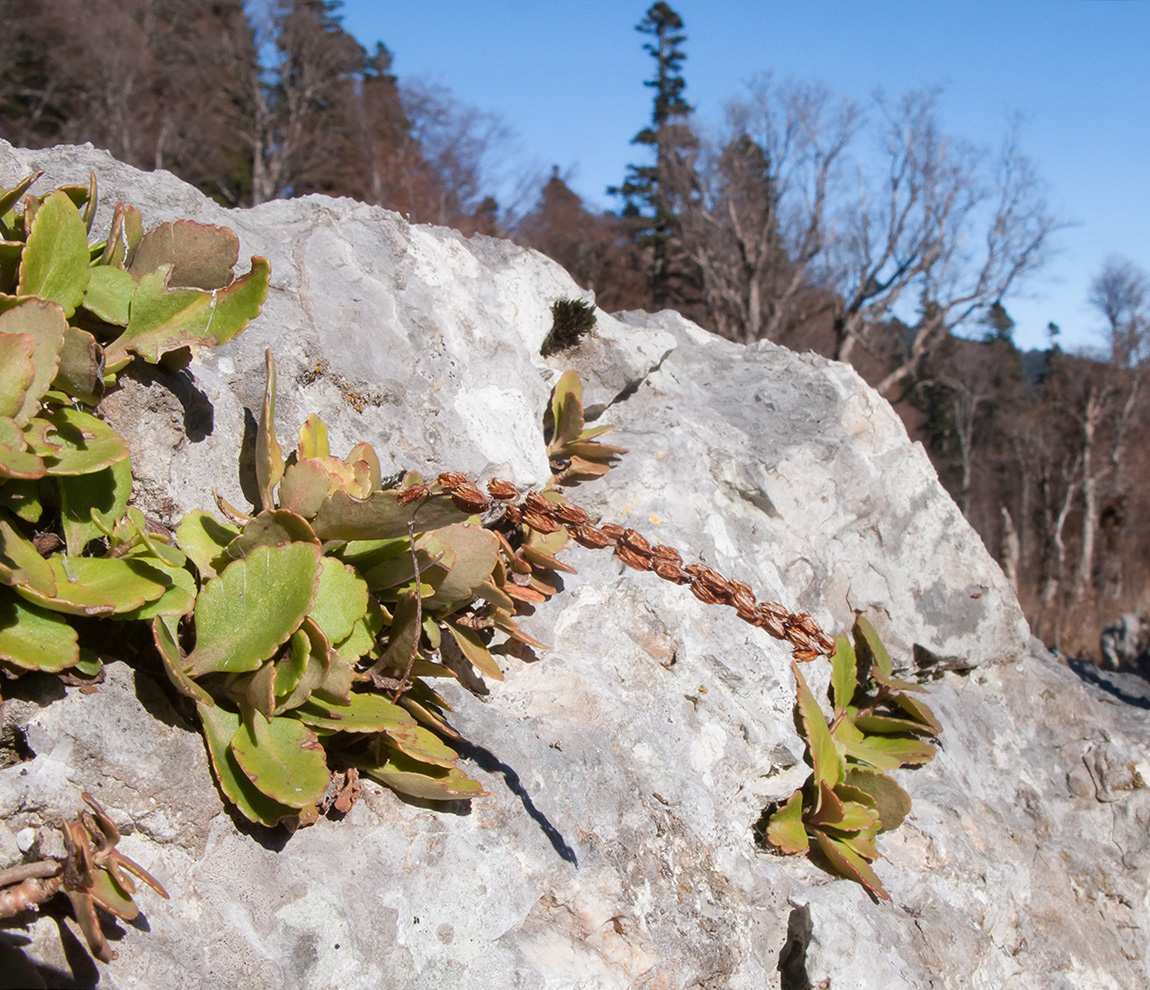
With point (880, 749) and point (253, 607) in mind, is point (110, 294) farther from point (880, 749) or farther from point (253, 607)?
point (880, 749)

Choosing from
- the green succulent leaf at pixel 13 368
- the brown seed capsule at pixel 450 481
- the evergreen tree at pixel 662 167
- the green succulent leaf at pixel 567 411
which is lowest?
the brown seed capsule at pixel 450 481

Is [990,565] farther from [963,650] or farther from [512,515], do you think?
[512,515]

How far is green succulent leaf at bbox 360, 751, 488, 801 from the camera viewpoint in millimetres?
1664

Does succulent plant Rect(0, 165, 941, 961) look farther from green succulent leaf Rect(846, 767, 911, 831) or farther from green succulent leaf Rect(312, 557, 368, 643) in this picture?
green succulent leaf Rect(846, 767, 911, 831)

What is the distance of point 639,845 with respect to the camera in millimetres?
1961

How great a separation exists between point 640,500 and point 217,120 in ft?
77.3

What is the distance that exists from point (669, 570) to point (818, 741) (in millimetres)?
633

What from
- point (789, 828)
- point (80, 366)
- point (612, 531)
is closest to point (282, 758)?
point (80, 366)

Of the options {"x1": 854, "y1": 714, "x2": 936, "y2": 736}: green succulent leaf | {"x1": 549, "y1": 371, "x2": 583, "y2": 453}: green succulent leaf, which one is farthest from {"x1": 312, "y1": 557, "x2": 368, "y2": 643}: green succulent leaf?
{"x1": 854, "y1": 714, "x2": 936, "y2": 736}: green succulent leaf

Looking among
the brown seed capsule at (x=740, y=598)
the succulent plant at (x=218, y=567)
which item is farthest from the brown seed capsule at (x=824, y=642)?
the succulent plant at (x=218, y=567)

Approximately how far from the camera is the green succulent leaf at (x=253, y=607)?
156 centimetres

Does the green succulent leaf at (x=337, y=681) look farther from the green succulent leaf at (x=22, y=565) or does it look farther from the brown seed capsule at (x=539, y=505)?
the brown seed capsule at (x=539, y=505)

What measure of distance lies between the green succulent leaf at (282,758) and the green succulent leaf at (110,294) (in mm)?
841

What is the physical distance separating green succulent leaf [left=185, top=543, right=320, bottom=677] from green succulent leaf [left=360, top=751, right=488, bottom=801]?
352 millimetres
